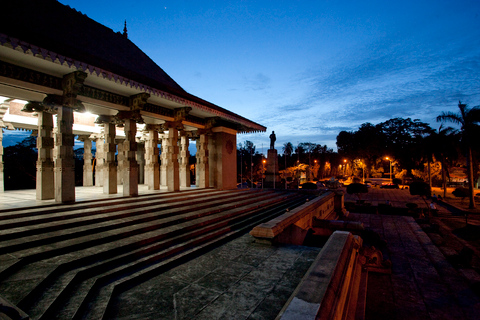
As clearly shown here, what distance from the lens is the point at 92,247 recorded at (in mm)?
4441

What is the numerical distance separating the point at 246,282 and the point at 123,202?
18.0 ft

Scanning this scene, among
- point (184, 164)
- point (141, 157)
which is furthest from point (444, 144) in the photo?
point (141, 157)

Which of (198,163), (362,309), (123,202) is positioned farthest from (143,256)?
(198,163)

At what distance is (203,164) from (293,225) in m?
7.49

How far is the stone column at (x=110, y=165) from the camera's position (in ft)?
30.3

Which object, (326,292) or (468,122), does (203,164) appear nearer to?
(326,292)

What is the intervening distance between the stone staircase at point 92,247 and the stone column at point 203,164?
18.1 feet

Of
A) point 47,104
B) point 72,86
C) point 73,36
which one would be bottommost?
point 47,104

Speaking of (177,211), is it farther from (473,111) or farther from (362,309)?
(473,111)

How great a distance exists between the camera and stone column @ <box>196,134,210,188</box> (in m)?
13.4

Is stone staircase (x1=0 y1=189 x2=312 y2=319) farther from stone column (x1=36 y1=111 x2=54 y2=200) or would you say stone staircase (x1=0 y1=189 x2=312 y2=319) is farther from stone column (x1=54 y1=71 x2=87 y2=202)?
stone column (x1=36 y1=111 x2=54 y2=200)

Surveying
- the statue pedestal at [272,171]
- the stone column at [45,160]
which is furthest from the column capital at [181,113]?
the statue pedestal at [272,171]

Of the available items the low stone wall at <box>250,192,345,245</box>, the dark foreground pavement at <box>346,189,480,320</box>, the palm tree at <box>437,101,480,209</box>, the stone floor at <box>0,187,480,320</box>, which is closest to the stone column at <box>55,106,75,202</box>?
the stone floor at <box>0,187,480,320</box>

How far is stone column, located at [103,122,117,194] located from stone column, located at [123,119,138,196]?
71 cm
